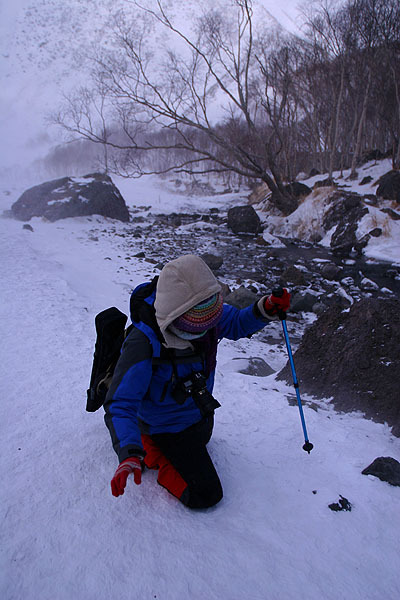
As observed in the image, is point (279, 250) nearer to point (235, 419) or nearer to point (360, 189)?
point (360, 189)

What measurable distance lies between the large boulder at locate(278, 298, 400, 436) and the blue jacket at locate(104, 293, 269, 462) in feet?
4.68

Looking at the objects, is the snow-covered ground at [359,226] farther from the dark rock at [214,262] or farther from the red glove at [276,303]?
the red glove at [276,303]

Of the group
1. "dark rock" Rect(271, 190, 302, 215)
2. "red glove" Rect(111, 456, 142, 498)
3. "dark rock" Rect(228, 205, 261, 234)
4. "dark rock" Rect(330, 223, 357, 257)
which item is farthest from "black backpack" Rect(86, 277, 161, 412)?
"dark rock" Rect(271, 190, 302, 215)

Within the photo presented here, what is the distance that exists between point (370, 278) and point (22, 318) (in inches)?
302

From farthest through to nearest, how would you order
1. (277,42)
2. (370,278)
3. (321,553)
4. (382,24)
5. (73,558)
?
(277,42), (382,24), (370,278), (321,553), (73,558)

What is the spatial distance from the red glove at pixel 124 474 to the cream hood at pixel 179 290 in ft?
1.84

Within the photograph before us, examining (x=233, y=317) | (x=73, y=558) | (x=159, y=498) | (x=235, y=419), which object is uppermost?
(x=233, y=317)

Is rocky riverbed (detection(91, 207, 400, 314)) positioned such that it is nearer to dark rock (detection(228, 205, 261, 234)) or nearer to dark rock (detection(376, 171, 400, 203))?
dark rock (detection(228, 205, 261, 234))

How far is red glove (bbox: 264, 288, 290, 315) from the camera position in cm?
211

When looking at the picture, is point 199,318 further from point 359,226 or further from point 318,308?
point 359,226

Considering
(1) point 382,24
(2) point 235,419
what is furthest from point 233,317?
(1) point 382,24

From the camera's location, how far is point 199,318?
1821 mm

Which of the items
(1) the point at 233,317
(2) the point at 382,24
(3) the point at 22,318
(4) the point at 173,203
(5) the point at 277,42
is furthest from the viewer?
(4) the point at 173,203

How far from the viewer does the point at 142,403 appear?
2004 mm
